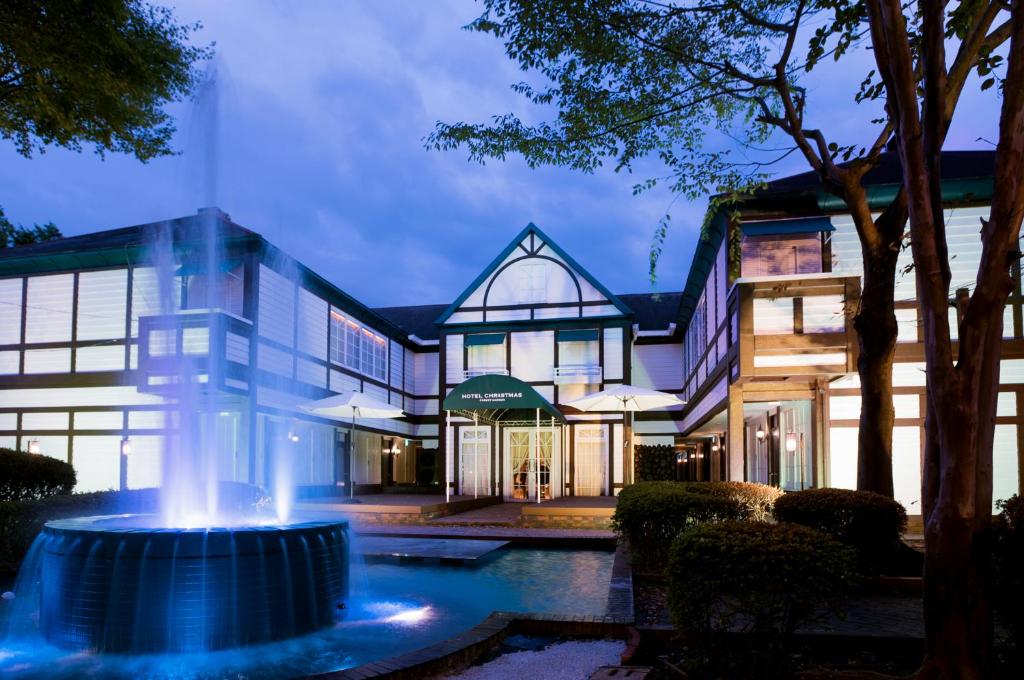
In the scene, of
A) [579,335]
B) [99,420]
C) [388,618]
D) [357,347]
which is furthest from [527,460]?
[388,618]

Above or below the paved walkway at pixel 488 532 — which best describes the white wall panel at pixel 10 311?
above

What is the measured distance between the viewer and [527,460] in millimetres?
25781

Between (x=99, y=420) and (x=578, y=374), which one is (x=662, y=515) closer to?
(x=578, y=374)

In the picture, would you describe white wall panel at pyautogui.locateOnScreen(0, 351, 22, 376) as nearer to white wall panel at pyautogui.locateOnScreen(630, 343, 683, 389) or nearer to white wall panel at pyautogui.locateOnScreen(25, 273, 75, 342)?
white wall panel at pyautogui.locateOnScreen(25, 273, 75, 342)

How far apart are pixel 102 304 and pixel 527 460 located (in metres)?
13.4

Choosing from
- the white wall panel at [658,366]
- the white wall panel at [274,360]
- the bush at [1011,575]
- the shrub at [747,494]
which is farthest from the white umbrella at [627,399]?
the bush at [1011,575]

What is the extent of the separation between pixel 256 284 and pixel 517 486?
11.4 metres

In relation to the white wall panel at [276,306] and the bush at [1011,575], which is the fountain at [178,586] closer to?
the bush at [1011,575]

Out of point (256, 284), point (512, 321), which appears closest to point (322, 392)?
point (256, 284)

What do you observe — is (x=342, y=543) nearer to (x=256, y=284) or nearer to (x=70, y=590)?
(x=70, y=590)

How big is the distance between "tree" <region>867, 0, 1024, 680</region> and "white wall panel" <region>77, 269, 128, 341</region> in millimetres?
19991

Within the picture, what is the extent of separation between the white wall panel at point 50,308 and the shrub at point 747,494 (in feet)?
57.6

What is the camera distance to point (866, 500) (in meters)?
8.73

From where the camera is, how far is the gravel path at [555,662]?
514 centimetres
